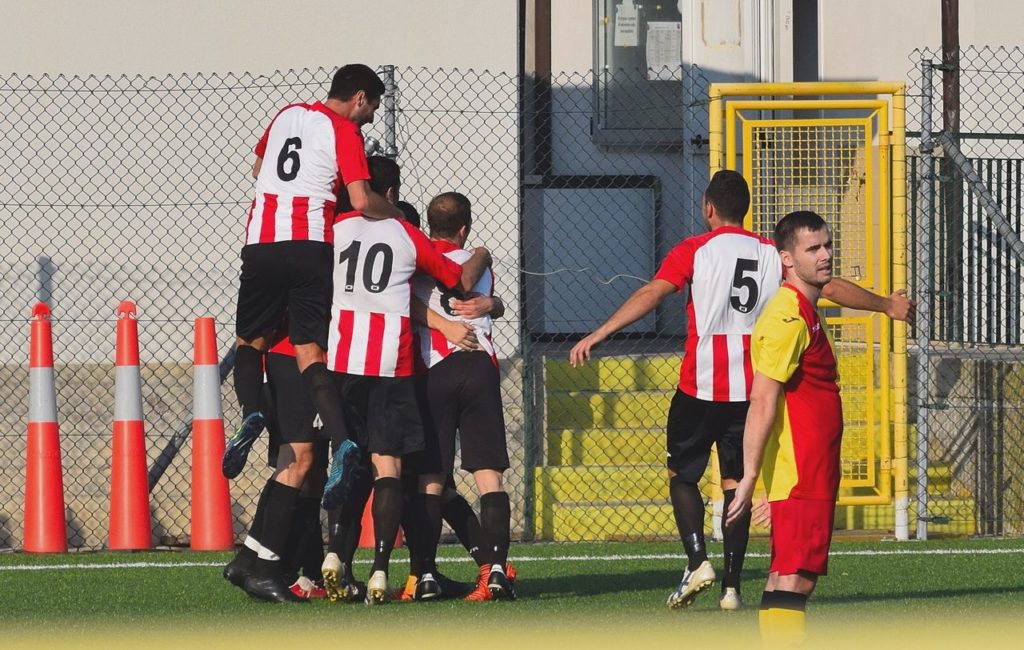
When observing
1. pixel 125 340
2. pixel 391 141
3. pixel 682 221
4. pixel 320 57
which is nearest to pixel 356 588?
pixel 125 340

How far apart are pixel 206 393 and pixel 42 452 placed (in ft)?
3.08

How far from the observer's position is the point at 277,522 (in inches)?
279

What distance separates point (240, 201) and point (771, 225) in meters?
3.36

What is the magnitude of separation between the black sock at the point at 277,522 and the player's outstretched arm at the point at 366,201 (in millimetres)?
1176

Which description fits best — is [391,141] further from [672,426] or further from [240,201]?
[672,426]

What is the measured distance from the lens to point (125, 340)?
30.8ft

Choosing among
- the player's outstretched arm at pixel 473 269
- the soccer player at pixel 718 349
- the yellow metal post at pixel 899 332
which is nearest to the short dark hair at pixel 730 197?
the soccer player at pixel 718 349

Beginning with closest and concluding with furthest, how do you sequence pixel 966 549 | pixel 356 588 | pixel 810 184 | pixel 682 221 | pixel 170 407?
pixel 356 588 < pixel 966 549 < pixel 810 184 < pixel 170 407 < pixel 682 221

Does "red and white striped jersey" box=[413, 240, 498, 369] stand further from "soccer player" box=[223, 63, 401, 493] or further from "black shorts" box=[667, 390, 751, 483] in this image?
"black shorts" box=[667, 390, 751, 483]

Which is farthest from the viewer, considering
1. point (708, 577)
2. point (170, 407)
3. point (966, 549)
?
point (170, 407)

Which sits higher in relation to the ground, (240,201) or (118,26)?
(118,26)

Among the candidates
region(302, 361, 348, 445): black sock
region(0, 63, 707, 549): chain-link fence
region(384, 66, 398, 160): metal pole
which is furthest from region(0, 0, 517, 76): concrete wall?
region(302, 361, 348, 445): black sock

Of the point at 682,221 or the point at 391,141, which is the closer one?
the point at 391,141

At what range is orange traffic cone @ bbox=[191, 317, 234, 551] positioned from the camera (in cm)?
940
